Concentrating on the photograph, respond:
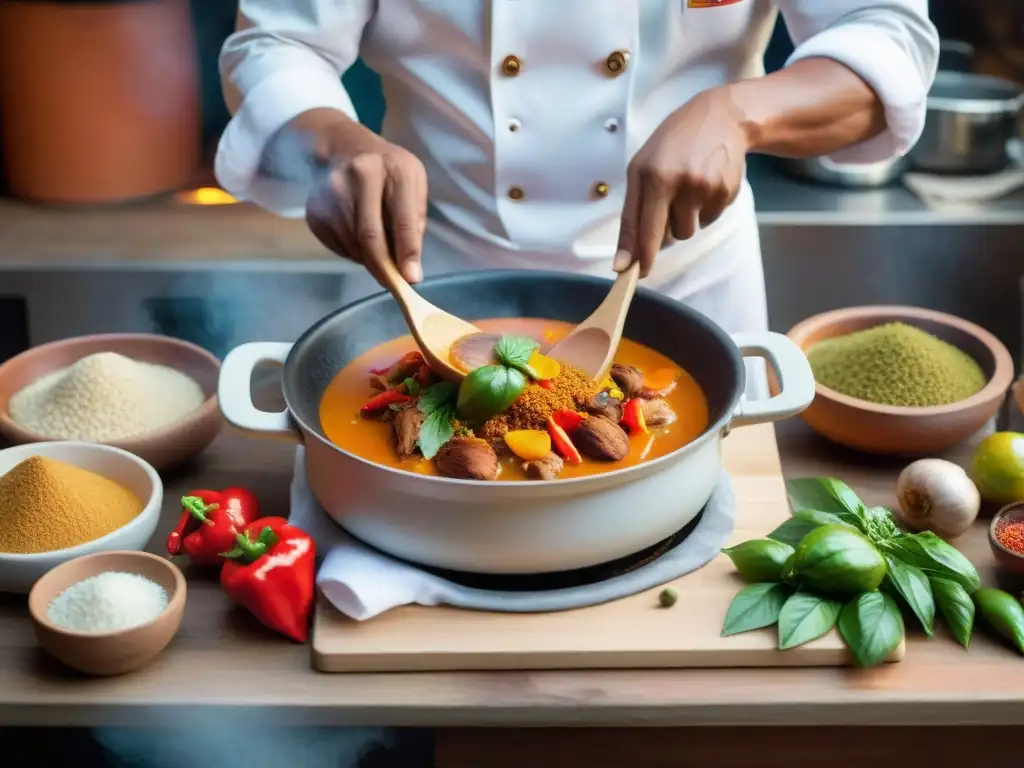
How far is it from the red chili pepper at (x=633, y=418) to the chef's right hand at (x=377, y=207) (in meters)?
0.29

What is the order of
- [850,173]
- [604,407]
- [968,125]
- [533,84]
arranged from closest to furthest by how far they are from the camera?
[604,407] → [533,84] → [968,125] → [850,173]

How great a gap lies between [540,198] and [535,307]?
0.86 ft

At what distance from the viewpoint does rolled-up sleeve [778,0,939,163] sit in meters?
1.57

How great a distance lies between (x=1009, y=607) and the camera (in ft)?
3.94

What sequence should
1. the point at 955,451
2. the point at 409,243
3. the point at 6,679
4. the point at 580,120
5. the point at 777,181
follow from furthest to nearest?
the point at 777,181
the point at 580,120
the point at 955,451
the point at 409,243
the point at 6,679

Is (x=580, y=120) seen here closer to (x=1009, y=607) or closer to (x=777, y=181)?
(x=1009, y=607)

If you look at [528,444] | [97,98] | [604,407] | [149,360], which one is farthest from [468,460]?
[97,98]

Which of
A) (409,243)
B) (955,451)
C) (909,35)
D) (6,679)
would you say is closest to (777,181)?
(909,35)

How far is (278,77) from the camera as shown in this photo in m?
1.60

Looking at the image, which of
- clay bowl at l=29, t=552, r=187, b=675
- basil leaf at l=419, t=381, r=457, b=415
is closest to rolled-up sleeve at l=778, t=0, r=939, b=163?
basil leaf at l=419, t=381, r=457, b=415

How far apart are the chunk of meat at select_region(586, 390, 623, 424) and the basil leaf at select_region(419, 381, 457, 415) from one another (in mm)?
158

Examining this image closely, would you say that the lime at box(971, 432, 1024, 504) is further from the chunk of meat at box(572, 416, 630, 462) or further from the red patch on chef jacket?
the red patch on chef jacket

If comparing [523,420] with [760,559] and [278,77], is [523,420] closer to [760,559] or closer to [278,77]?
[760,559]

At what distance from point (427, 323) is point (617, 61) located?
1.70 feet
